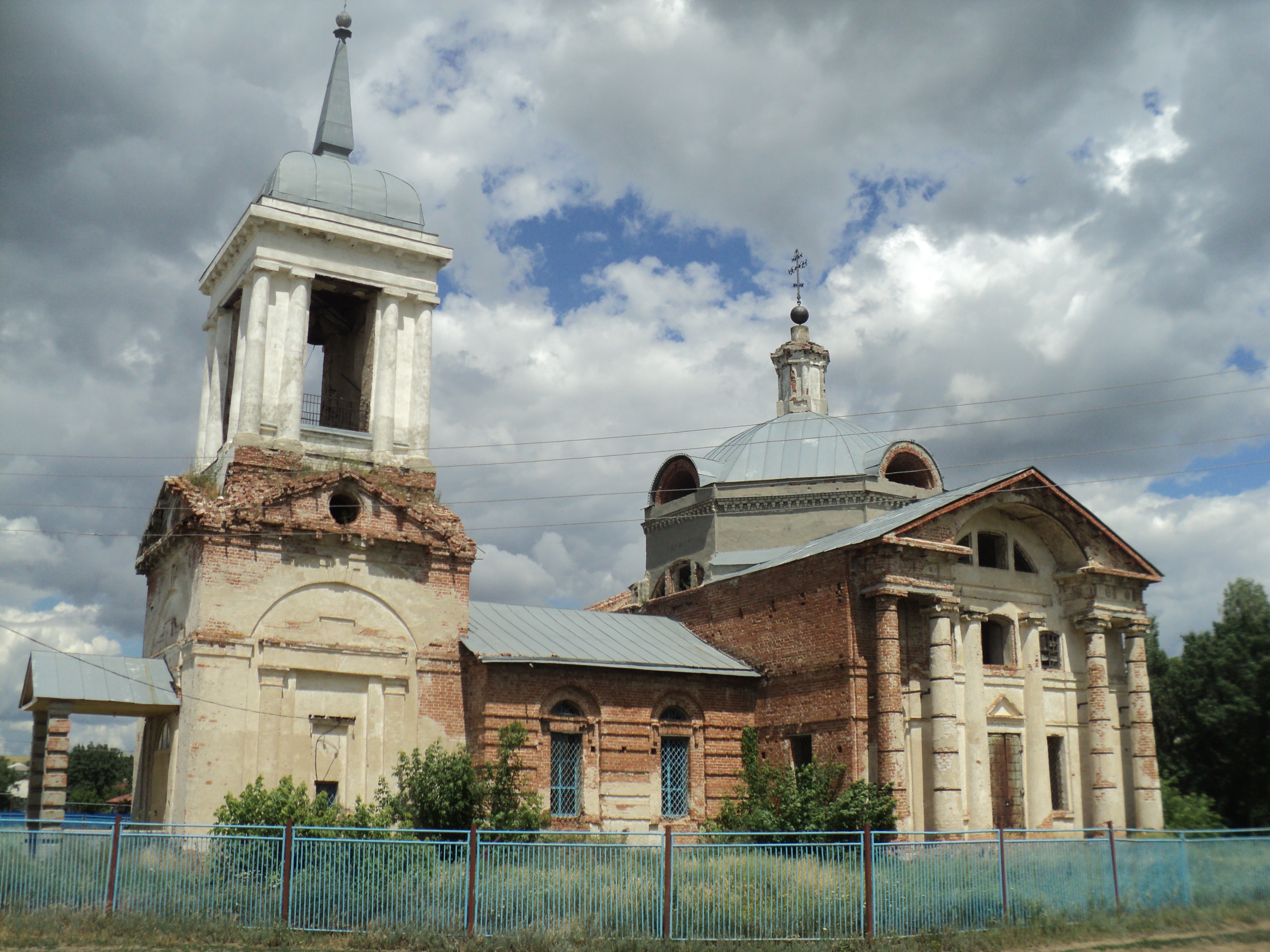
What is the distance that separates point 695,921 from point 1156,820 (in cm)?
1583

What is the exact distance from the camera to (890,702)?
2297cm

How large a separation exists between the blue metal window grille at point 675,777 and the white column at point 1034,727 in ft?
25.0

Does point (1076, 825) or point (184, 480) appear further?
point (1076, 825)

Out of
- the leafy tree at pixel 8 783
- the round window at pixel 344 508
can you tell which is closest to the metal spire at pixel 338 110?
the round window at pixel 344 508

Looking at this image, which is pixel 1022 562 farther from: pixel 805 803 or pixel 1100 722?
pixel 805 803

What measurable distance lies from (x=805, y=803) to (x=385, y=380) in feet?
40.0

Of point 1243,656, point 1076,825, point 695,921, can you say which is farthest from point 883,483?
point 695,921

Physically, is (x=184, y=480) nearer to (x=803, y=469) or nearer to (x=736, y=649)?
(x=736, y=649)

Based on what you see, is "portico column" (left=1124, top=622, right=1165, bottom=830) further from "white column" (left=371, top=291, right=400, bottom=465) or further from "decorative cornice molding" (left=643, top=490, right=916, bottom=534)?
"white column" (left=371, top=291, right=400, bottom=465)

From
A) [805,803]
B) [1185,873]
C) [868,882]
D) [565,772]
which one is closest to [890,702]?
[805,803]

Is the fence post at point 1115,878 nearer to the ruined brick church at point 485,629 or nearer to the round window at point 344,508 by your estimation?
the ruined brick church at point 485,629

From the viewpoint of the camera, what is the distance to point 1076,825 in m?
25.6

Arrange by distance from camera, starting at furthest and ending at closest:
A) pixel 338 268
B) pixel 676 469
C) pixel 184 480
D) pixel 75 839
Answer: pixel 676 469, pixel 338 268, pixel 184 480, pixel 75 839

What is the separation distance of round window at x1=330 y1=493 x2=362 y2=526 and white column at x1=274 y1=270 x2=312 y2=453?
118cm
